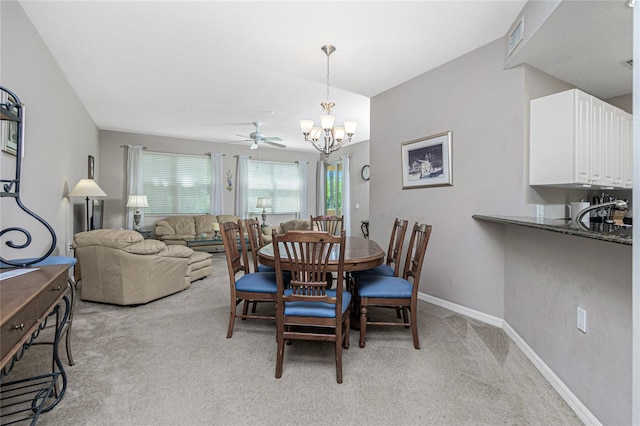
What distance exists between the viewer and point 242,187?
748cm

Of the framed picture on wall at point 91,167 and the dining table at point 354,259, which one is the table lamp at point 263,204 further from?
the dining table at point 354,259

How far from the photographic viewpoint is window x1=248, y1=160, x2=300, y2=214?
25.5 ft

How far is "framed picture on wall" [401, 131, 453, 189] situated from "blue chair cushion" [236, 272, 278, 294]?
1995 mm

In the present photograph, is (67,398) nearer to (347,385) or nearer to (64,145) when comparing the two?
(347,385)

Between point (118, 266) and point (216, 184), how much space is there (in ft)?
14.0

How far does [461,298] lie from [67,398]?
315 centimetres

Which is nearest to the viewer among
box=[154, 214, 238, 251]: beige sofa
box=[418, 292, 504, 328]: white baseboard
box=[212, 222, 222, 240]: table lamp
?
box=[418, 292, 504, 328]: white baseboard

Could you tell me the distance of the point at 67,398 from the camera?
5.65ft

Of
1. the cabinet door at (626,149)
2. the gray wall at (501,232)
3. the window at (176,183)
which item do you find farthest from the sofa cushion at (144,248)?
the cabinet door at (626,149)

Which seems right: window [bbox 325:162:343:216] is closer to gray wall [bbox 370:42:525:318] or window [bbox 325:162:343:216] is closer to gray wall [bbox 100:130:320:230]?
gray wall [bbox 100:130:320:230]

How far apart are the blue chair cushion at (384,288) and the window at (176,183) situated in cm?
572

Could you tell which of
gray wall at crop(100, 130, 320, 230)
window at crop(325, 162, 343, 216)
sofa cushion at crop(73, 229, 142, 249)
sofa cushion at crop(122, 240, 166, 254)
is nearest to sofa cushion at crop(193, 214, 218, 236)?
gray wall at crop(100, 130, 320, 230)

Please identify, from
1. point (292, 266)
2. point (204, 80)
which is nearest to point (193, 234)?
point (204, 80)

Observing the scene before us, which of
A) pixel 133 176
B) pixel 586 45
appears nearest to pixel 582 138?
pixel 586 45
